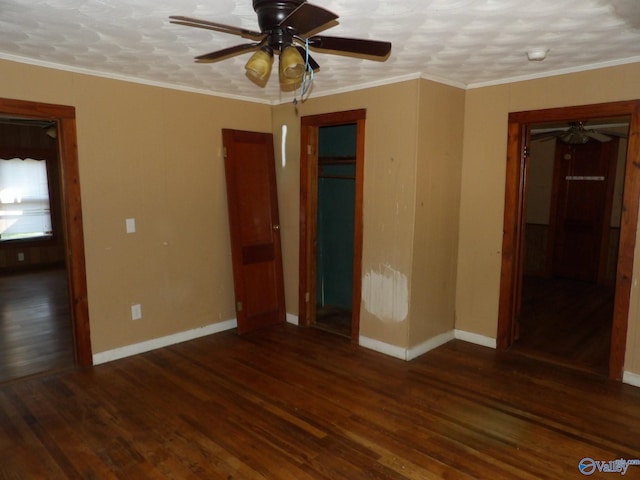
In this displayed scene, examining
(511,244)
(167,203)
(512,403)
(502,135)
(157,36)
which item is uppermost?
(157,36)

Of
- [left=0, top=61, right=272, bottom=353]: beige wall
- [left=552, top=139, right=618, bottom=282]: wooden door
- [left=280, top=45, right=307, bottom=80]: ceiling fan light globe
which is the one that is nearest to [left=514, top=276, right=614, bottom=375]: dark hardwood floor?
[left=552, top=139, right=618, bottom=282]: wooden door

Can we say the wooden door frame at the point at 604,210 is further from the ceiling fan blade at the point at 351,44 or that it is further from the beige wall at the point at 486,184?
the ceiling fan blade at the point at 351,44

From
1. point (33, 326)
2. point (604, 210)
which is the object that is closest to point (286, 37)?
point (33, 326)

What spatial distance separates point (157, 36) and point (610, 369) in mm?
3865

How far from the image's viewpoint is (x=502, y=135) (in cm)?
375

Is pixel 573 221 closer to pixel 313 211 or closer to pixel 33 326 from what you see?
pixel 313 211

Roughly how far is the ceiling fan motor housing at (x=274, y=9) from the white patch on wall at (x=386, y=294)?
2360 mm

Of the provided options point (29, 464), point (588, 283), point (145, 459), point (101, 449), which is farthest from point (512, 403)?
point (588, 283)

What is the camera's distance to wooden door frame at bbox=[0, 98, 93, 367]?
326cm

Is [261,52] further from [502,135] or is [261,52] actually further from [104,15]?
[502,135]

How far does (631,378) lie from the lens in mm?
3238

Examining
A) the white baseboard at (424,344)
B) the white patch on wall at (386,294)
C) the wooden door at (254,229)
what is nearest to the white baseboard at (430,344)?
the white baseboard at (424,344)

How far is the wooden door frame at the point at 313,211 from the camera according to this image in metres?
3.90

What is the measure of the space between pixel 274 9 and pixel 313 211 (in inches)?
107
